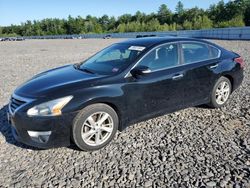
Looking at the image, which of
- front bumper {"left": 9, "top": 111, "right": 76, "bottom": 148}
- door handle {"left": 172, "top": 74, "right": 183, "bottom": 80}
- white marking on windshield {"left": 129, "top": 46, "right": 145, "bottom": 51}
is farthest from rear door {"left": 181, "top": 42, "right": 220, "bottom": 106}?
front bumper {"left": 9, "top": 111, "right": 76, "bottom": 148}

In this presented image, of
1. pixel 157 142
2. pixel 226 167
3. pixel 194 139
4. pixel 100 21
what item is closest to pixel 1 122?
pixel 157 142

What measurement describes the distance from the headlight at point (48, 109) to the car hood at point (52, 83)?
0.21 m

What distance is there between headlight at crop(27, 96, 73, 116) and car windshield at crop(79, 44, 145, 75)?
102 cm

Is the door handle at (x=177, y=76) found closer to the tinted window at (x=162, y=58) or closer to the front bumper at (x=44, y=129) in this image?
the tinted window at (x=162, y=58)

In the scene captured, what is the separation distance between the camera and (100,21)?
6019 inches

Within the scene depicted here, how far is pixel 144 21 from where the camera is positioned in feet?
412

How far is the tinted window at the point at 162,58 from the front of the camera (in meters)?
4.48

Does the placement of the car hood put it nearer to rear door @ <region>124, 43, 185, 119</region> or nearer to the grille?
the grille

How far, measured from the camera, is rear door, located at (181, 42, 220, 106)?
489cm

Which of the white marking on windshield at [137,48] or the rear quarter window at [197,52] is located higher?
the white marking on windshield at [137,48]

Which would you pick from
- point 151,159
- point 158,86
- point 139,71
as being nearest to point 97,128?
point 151,159

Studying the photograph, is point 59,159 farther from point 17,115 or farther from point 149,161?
point 149,161

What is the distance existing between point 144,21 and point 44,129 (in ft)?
417

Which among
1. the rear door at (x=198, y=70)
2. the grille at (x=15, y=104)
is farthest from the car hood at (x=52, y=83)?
the rear door at (x=198, y=70)
